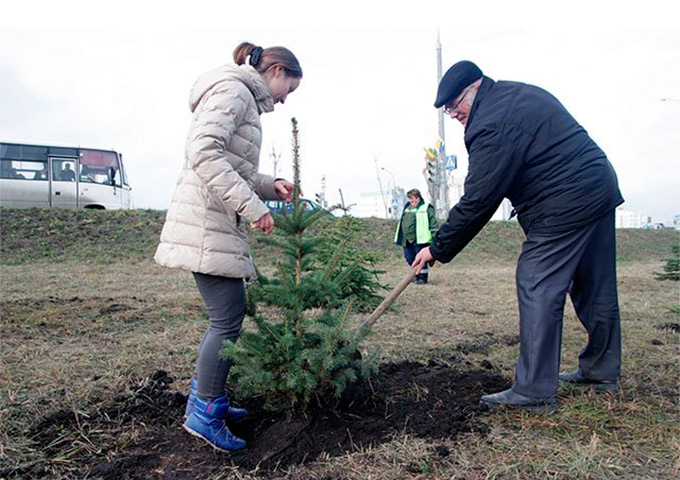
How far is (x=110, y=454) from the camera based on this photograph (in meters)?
2.54

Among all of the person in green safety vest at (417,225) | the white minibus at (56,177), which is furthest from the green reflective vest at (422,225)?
the white minibus at (56,177)

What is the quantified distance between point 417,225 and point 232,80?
7.79m

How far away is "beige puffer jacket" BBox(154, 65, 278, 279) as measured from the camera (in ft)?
7.73

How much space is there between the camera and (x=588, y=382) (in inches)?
132

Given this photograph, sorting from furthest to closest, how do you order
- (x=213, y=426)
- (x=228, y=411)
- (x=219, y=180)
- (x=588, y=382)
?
(x=588, y=382) < (x=228, y=411) < (x=213, y=426) < (x=219, y=180)

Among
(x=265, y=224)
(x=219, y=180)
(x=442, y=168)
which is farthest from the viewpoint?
(x=442, y=168)

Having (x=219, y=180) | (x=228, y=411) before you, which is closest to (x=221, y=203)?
(x=219, y=180)

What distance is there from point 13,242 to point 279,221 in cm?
1492

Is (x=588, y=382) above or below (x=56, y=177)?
below

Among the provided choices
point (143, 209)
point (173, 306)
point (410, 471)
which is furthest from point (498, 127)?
point (143, 209)

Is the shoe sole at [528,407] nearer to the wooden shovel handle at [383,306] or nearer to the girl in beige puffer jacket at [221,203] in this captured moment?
the wooden shovel handle at [383,306]

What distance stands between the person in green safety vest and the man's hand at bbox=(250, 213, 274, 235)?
7.43m

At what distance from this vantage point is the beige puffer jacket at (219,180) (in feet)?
7.73

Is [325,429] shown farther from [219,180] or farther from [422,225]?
[422,225]
